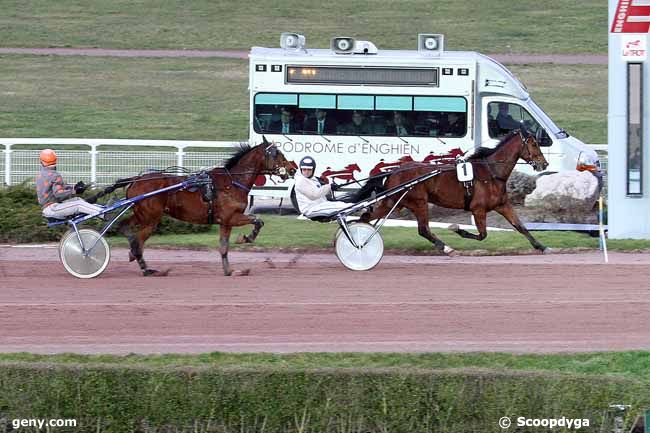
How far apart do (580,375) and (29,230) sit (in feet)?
34.2

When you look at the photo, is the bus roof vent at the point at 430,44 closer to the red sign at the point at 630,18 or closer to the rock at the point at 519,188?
the rock at the point at 519,188

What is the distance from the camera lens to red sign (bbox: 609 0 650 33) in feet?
52.2

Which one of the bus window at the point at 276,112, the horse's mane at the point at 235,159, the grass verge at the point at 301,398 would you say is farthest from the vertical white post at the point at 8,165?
the grass verge at the point at 301,398

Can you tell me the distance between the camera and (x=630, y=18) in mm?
16062

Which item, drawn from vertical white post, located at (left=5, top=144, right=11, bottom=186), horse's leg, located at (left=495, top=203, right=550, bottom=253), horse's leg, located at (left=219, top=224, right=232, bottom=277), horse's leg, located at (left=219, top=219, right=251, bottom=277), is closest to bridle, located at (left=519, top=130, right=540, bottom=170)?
horse's leg, located at (left=495, top=203, right=550, bottom=253)

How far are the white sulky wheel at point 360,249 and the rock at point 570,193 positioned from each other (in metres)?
4.40

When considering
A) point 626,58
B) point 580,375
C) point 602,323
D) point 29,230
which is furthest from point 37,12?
point 580,375

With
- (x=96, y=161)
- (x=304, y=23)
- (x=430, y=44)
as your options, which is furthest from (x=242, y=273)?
(x=304, y=23)

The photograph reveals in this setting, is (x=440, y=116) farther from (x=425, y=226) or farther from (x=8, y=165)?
(x=8, y=165)

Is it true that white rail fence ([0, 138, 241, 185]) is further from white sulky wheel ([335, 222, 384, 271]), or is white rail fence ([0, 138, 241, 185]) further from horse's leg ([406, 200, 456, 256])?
white sulky wheel ([335, 222, 384, 271])

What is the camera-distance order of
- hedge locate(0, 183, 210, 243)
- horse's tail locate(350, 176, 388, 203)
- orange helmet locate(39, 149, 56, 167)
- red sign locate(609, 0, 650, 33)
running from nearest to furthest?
orange helmet locate(39, 149, 56, 167)
horse's tail locate(350, 176, 388, 203)
red sign locate(609, 0, 650, 33)
hedge locate(0, 183, 210, 243)

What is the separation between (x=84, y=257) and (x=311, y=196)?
2.61 m

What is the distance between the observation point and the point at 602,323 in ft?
37.6

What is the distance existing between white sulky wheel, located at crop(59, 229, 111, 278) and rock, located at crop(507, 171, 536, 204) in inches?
303
